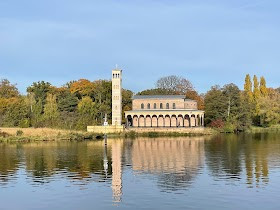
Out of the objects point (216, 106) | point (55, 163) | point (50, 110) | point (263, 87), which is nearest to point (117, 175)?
point (55, 163)

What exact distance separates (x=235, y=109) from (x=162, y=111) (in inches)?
540

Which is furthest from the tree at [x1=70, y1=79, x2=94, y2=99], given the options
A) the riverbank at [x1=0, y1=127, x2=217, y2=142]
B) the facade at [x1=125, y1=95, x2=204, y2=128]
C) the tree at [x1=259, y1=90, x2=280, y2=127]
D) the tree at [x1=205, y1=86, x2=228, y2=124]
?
the tree at [x1=259, y1=90, x2=280, y2=127]

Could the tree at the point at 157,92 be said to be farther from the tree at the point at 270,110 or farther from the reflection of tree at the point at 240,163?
the reflection of tree at the point at 240,163

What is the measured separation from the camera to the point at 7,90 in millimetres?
101812

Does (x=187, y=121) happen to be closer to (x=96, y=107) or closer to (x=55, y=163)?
(x=96, y=107)

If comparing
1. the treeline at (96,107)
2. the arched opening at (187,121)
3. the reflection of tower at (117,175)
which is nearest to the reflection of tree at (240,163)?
the reflection of tower at (117,175)

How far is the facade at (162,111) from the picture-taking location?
265ft

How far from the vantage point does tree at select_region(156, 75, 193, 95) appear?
10031 cm

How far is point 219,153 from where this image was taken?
1610 inches

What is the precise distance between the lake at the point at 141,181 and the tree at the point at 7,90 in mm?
63886

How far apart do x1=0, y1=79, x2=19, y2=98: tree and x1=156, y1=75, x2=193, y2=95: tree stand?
32899mm

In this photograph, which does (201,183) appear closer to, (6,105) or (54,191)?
(54,191)

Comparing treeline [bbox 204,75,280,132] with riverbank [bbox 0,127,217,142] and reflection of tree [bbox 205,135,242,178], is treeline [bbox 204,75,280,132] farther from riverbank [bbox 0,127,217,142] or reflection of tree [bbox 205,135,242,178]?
reflection of tree [bbox 205,135,242,178]

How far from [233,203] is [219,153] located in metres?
21.5
